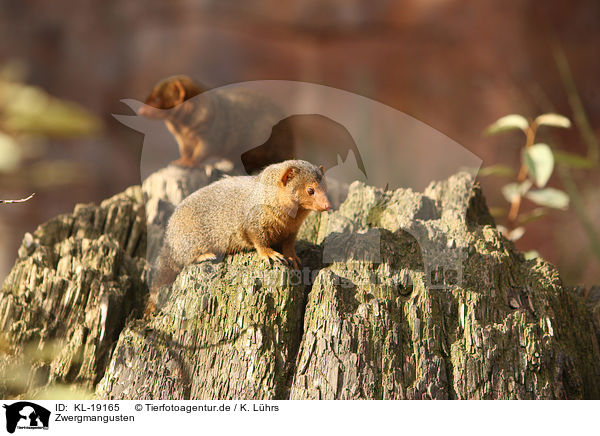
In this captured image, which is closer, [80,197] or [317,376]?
[317,376]

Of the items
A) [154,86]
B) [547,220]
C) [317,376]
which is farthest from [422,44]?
[317,376]

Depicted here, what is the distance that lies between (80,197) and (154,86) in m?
0.67

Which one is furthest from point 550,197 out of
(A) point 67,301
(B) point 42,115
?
(B) point 42,115

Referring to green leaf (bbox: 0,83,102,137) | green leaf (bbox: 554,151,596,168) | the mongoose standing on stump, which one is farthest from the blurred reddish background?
the mongoose standing on stump

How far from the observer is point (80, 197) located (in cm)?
242

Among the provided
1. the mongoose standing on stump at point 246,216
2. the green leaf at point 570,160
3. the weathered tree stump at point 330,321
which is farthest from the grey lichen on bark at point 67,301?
the green leaf at point 570,160

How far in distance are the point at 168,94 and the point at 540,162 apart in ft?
5.09

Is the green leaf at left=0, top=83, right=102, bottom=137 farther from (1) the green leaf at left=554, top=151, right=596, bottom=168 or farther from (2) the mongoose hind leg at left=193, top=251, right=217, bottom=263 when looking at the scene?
(1) the green leaf at left=554, top=151, right=596, bottom=168

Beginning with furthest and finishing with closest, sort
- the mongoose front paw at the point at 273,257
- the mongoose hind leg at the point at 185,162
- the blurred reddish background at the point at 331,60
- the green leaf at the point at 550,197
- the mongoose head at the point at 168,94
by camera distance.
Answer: the green leaf at the point at 550,197, the blurred reddish background at the point at 331,60, the mongoose hind leg at the point at 185,162, the mongoose head at the point at 168,94, the mongoose front paw at the point at 273,257

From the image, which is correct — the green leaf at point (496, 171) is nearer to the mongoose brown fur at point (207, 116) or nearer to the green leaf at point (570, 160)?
the green leaf at point (570, 160)

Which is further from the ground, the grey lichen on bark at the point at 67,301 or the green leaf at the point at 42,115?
the green leaf at the point at 42,115

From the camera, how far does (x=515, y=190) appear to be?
103 inches

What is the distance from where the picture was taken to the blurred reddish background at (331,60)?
2.32 metres
